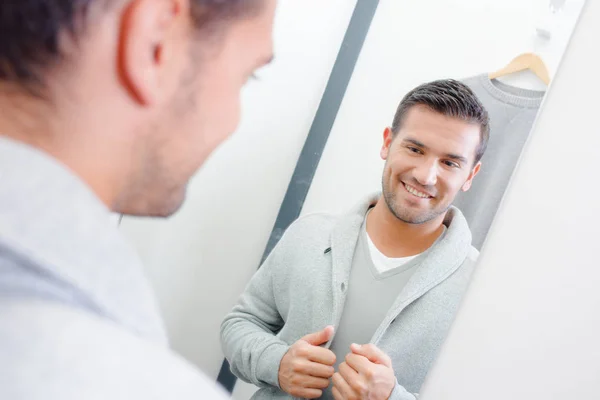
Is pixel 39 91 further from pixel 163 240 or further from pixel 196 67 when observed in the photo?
pixel 163 240

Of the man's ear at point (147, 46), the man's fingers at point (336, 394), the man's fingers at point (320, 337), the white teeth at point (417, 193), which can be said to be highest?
the man's ear at point (147, 46)

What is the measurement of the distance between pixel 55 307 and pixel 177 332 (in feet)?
0.89

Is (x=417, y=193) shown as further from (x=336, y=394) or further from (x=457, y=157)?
(x=336, y=394)

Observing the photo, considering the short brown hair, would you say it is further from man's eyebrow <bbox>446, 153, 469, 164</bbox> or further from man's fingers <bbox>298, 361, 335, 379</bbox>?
man's fingers <bbox>298, 361, 335, 379</bbox>

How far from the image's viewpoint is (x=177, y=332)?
483 mm

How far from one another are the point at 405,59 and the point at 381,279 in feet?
0.79

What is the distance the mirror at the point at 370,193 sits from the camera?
53 cm

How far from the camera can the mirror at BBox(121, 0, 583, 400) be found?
53 centimetres

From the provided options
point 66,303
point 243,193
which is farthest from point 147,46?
point 243,193

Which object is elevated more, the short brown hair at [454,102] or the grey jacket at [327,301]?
the short brown hair at [454,102]

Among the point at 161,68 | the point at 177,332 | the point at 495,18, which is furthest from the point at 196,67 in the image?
the point at 495,18

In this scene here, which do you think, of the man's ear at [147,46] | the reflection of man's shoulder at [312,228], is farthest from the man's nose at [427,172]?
the man's ear at [147,46]

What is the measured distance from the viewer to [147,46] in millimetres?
279

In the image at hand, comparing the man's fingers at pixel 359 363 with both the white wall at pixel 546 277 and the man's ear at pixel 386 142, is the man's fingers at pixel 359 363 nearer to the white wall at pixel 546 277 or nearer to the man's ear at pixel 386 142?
the white wall at pixel 546 277
